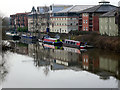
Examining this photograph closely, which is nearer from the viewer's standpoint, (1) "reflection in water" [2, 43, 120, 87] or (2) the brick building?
(1) "reflection in water" [2, 43, 120, 87]

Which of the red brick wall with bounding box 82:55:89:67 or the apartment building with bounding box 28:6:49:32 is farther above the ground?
the apartment building with bounding box 28:6:49:32

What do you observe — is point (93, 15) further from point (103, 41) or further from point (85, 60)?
point (85, 60)

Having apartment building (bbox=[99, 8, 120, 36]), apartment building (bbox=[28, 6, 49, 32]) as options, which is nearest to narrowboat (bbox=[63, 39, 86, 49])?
apartment building (bbox=[99, 8, 120, 36])

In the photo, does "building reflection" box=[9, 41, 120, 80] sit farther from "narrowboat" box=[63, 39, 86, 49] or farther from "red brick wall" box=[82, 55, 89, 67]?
"narrowboat" box=[63, 39, 86, 49]

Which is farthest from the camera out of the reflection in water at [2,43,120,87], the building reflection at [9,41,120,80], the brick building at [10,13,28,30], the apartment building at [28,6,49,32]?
the brick building at [10,13,28,30]

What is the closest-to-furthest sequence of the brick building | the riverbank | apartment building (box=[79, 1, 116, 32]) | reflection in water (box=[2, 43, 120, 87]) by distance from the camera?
1. reflection in water (box=[2, 43, 120, 87])
2. the riverbank
3. apartment building (box=[79, 1, 116, 32])
4. the brick building

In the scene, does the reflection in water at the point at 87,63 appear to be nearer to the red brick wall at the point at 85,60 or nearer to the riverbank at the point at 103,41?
the red brick wall at the point at 85,60

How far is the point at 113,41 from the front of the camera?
2984cm

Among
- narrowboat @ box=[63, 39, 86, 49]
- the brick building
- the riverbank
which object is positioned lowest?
narrowboat @ box=[63, 39, 86, 49]

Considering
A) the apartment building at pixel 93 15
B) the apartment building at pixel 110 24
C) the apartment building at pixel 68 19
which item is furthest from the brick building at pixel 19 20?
the apartment building at pixel 110 24

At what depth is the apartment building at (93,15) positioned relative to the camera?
4119 cm

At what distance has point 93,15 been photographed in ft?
137

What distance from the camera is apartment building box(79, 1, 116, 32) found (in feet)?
135

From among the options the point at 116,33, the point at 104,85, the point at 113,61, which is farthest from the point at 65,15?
the point at 104,85
